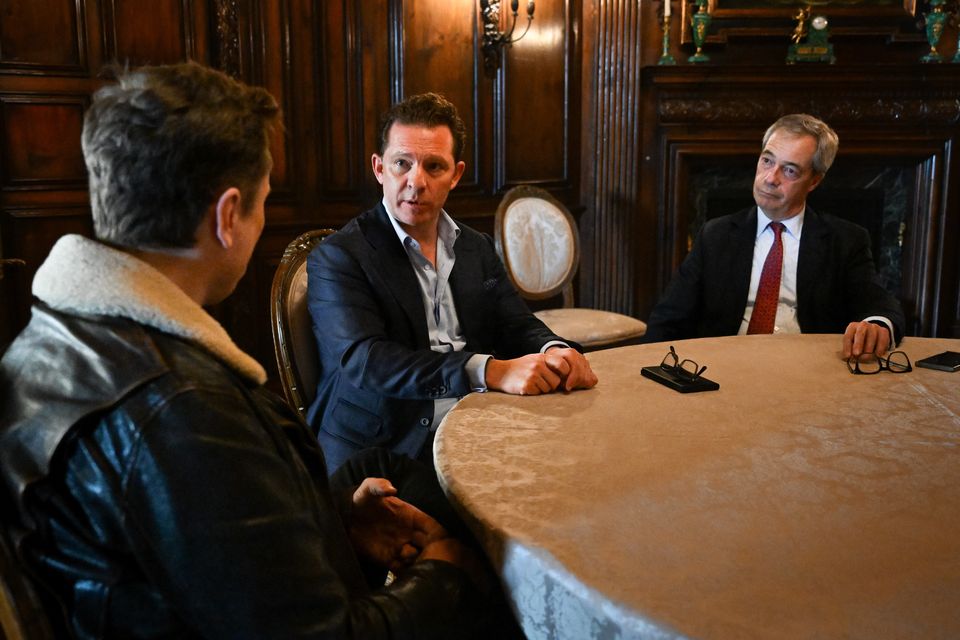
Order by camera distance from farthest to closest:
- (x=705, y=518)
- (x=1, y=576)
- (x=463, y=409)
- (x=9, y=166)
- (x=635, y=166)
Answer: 1. (x=635, y=166)
2. (x=9, y=166)
3. (x=463, y=409)
4. (x=705, y=518)
5. (x=1, y=576)

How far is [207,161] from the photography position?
0.97m

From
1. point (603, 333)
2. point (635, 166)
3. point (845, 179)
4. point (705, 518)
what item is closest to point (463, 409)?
point (705, 518)

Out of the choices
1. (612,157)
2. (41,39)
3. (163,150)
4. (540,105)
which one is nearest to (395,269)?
(163,150)

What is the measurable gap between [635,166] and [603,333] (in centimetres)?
157

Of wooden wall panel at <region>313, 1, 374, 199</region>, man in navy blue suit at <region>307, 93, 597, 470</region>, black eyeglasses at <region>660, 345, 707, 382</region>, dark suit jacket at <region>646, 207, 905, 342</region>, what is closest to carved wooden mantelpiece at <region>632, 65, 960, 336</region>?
wooden wall panel at <region>313, 1, 374, 199</region>

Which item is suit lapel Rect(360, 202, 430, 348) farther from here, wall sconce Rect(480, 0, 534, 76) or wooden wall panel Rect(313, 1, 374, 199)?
wall sconce Rect(480, 0, 534, 76)

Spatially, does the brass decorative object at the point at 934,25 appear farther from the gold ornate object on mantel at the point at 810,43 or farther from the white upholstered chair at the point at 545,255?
the white upholstered chair at the point at 545,255

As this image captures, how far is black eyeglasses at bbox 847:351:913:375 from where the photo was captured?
73.4 inches

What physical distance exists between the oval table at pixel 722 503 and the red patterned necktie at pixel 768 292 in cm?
87

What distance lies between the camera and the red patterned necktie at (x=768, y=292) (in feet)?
8.83

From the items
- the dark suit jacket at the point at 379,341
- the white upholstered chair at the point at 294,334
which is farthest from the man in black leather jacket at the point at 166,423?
the white upholstered chair at the point at 294,334

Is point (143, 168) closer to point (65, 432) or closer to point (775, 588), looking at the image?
point (65, 432)

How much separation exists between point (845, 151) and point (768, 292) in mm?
2543

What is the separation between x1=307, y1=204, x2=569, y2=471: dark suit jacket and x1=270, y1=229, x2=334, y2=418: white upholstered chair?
0.03m
